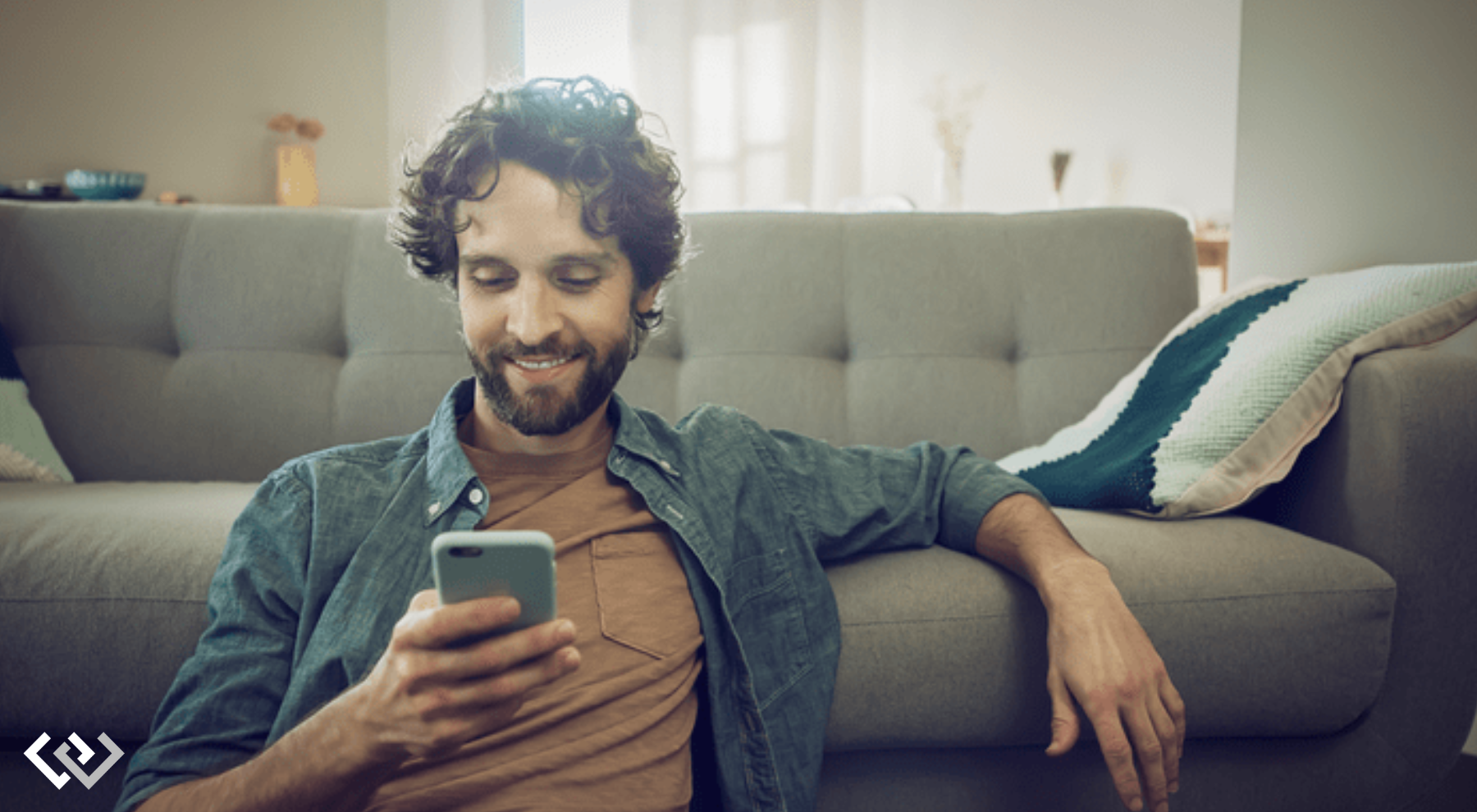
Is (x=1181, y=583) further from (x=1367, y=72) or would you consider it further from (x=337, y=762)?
(x=1367, y=72)

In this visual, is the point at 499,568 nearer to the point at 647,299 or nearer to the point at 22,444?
the point at 647,299

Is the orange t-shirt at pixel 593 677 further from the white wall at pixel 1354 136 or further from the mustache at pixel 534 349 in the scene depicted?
the white wall at pixel 1354 136

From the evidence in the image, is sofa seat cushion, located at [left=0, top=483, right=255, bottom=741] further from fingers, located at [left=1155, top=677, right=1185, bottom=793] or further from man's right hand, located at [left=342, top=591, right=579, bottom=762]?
fingers, located at [left=1155, top=677, right=1185, bottom=793]

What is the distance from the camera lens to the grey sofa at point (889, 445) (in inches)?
37.8

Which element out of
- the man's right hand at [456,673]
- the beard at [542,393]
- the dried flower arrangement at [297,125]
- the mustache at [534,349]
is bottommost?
the man's right hand at [456,673]

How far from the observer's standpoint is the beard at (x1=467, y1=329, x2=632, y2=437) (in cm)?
85

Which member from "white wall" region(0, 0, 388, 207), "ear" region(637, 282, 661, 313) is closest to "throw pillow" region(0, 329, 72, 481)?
"ear" region(637, 282, 661, 313)

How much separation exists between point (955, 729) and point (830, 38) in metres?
4.06

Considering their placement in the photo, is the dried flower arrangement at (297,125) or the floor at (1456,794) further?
the dried flower arrangement at (297,125)

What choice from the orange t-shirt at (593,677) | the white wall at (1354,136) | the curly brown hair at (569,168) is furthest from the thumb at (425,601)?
the white wall at (1354,136)

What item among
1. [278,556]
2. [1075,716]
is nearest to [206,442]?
[278,556]

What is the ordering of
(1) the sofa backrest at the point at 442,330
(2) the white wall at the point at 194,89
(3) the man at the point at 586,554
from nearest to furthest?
(3) the man at the point at 586,554, (1) the sofa backrest at the point at 442,330, (2) the white wall at the point at 194,89

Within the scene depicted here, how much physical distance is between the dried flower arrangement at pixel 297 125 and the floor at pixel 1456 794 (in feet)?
12.2
